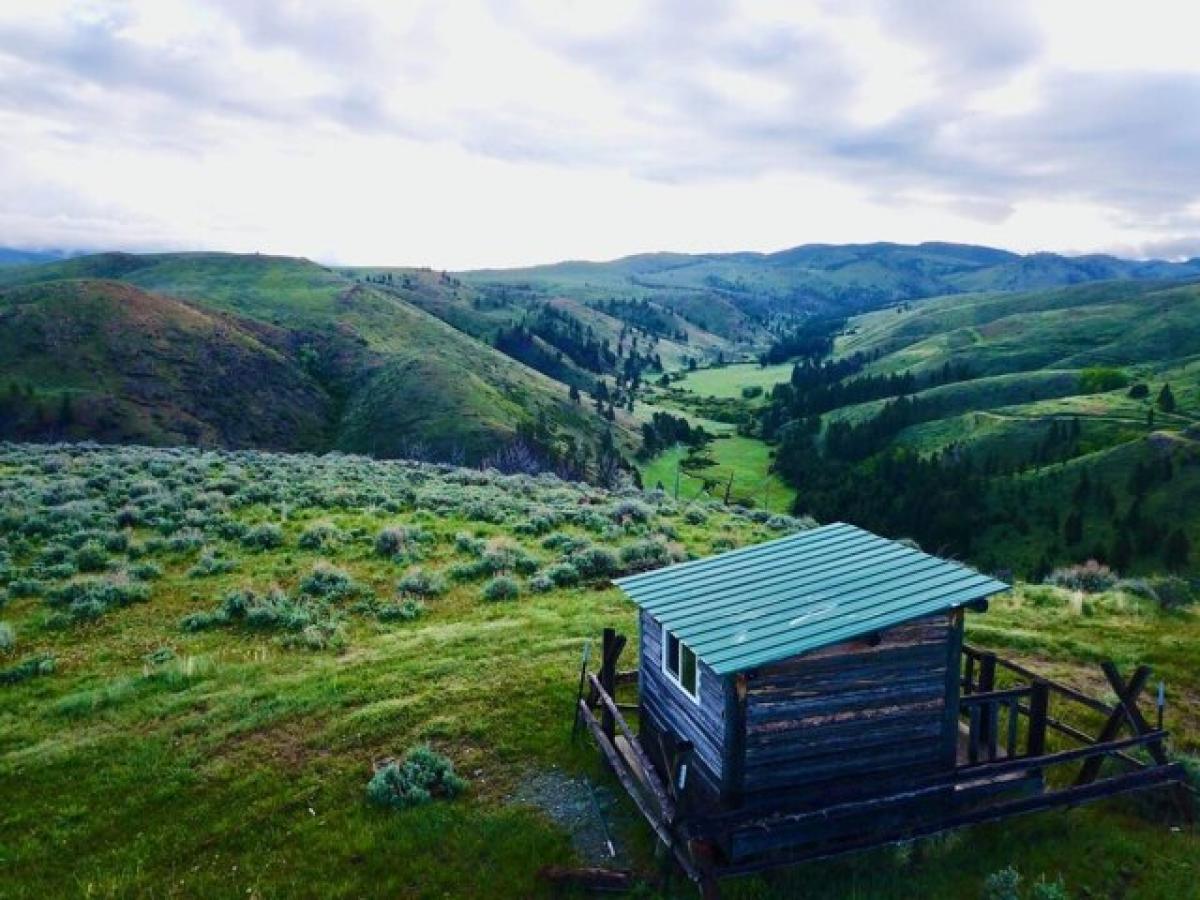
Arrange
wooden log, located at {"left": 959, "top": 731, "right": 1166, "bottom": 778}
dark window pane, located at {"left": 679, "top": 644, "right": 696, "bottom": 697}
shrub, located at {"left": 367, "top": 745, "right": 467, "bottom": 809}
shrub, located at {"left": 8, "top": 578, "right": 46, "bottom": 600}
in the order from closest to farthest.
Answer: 1. wooden log, located at {"left": 959, "top": 731, "right": 1166, "bottom": 778}
2. dark window pane, located at {"left": 679, "top": 644, "right": 696, "bottom": 697}
3. shrub, located at {"left": 367, "top": 745, "right": 467, "bottom": 809}
4. shrub, located at {"left": 8, "top": 578, "right": 46, "bottom": 600}

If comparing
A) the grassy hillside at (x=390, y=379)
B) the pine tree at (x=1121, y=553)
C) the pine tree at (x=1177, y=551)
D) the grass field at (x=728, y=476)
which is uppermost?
the grassy hillside at (x=390, y=379)

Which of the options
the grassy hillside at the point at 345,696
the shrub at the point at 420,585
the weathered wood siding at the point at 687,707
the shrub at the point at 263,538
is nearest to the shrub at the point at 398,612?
the grassy hillside at the point at 345,696

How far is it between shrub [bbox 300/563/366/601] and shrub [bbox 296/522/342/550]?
2.78 meters

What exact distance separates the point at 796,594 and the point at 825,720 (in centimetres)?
191

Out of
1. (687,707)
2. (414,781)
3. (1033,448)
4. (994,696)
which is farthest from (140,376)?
(1033,448)

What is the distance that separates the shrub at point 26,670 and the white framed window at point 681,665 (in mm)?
13989

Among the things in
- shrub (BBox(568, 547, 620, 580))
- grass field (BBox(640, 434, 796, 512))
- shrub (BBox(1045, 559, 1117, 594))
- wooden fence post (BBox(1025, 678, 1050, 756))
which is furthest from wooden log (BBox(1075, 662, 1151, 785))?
grass field (BBox(640, 434, 796, 512))

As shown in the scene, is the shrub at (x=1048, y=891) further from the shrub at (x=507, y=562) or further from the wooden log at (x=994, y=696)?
the shrub at (x=507, y=562)

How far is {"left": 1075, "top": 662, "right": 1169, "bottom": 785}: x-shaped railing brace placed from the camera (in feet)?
41.6

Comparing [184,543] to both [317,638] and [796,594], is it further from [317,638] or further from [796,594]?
[796,594]

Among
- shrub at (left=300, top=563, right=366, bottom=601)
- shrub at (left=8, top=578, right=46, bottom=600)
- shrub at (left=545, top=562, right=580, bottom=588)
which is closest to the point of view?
shrub at (left=8, top=578, right=46, bottom=600)

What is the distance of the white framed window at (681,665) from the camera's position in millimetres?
12039

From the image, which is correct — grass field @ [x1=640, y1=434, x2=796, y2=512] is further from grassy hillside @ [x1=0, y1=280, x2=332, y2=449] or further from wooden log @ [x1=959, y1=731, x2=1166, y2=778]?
wooden log @ [x1=959, y1=731, x2=1166, y2=778]

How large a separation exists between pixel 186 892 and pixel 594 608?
1227 centimetres
